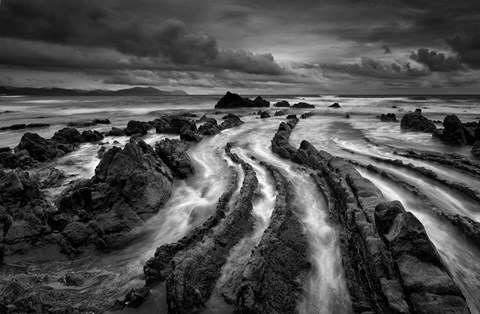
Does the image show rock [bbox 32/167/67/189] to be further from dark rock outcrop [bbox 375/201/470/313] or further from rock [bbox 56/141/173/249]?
dark rock outcrop [bbox 375/201/470/313]

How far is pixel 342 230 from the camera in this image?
9727 millimetres

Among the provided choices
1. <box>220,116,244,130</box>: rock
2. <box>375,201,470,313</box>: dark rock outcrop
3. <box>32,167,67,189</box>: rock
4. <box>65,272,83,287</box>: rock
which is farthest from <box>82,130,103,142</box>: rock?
<box>375,201,470,313</box>: dark rock outcrop

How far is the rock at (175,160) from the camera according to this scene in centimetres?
1606

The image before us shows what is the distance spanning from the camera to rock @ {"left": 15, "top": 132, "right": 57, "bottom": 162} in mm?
19891

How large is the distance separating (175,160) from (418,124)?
2649cm

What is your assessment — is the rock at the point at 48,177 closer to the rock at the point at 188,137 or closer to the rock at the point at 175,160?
the rock at the point at 175,160

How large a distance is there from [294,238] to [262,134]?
74.0 ft

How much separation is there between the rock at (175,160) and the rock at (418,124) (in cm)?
2491

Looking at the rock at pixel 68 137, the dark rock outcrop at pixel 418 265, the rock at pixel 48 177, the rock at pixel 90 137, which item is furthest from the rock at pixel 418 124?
the rock at pixel 68 137

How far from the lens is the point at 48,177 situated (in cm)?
1543

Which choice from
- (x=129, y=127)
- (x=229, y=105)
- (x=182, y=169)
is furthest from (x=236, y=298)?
(x=229, y=105)

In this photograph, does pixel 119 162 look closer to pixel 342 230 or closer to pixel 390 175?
pixel 342 230

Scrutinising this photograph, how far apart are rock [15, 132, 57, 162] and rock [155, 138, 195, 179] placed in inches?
324

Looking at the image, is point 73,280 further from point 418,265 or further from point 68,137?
point 68,137
